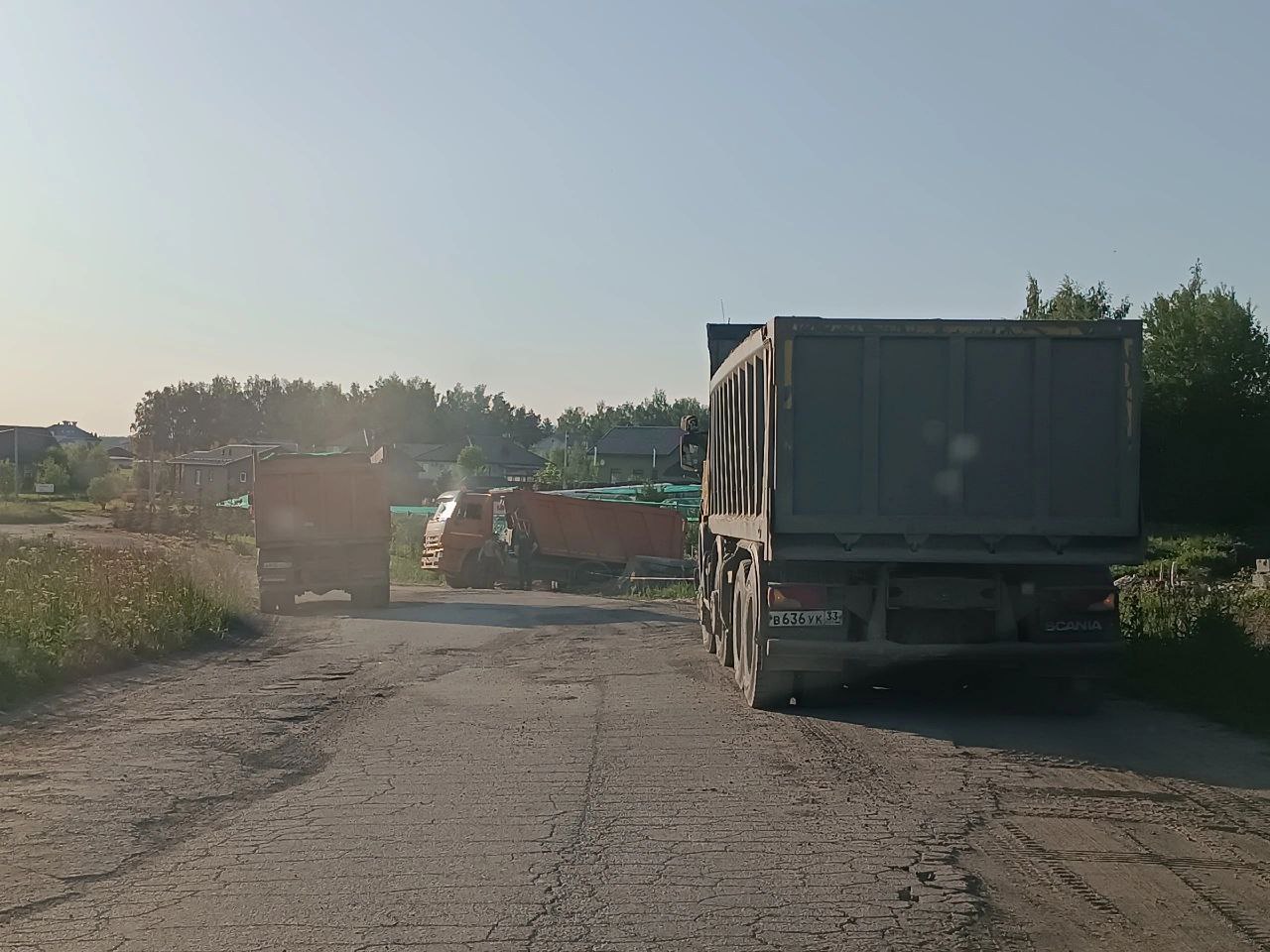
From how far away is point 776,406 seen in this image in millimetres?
10977

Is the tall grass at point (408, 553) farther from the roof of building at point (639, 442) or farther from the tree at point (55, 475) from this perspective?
the roof of building at point (639, 442)

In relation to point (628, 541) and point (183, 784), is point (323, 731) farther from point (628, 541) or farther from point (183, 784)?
point (628, 541)

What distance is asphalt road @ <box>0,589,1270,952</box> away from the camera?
546cm

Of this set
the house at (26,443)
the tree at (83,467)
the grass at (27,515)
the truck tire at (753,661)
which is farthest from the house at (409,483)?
the truck tire at (753,661)

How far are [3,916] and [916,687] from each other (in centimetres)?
940

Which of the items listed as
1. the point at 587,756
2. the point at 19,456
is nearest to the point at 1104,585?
the point at 587,756

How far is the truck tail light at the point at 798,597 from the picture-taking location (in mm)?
11055

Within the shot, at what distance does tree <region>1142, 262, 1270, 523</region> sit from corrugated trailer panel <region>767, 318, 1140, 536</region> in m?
29.7

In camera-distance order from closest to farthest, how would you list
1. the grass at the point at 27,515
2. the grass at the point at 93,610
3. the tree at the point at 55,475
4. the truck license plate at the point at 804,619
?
1. the truck license plate at the point at 804,619
2. the grass at the point at 93,610
3. the grass at the point at 27,515
4. the tree at the point at 55,475

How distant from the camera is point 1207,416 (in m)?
40.0

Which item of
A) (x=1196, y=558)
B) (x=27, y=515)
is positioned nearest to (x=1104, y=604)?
(x=1196, y=558)

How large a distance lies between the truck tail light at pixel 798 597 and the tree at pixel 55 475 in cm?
9521

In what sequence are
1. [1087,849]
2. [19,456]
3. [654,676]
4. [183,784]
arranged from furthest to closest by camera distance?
1. [19,456]
2. [654,676]
3. [183,784]
4. [1087,849]

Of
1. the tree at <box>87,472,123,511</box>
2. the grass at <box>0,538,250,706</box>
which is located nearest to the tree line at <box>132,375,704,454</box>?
the tree at <box>87,472,123,511</box>
